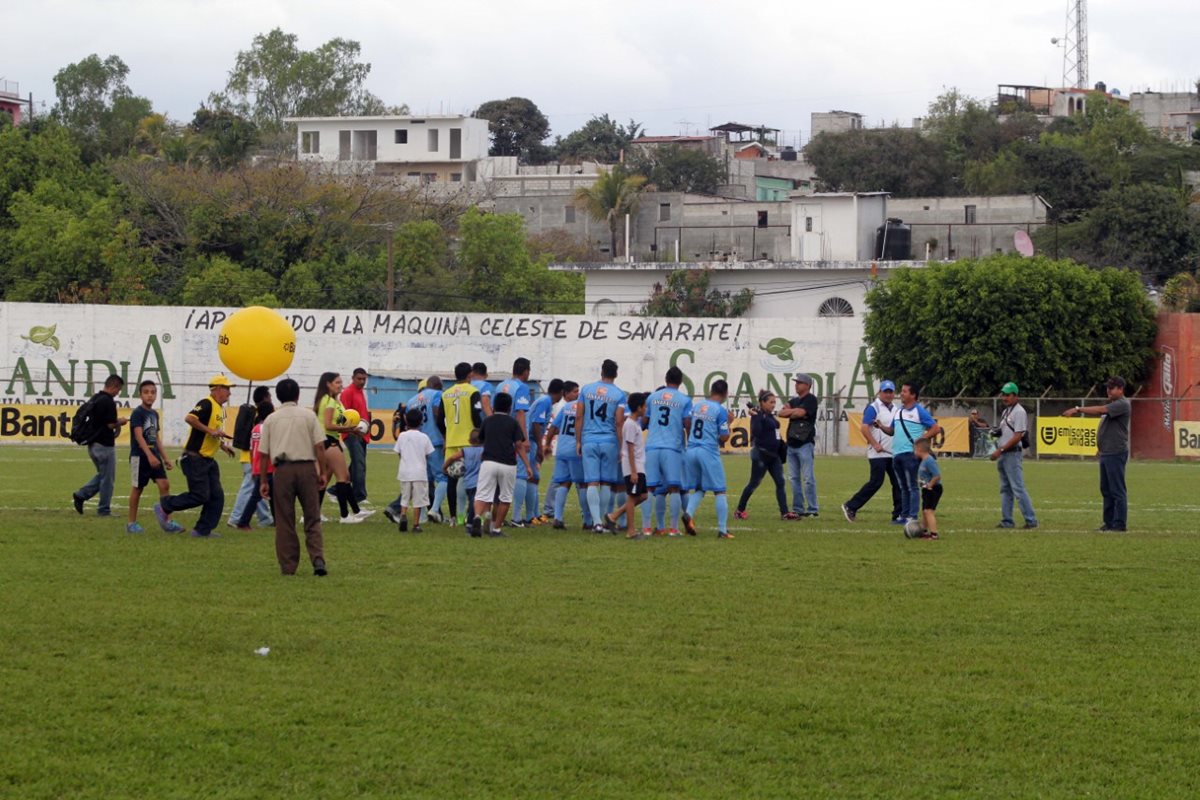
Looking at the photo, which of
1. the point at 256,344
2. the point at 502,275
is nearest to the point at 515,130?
the point at 502,275

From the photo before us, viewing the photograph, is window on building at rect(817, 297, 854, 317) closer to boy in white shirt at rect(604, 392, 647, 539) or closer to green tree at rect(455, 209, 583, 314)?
green tree at rect(455, 209, 583, 314)

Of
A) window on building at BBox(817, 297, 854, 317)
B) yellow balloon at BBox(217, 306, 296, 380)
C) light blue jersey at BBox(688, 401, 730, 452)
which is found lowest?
light blue jersey at BBox(688, 401, 730, 452)

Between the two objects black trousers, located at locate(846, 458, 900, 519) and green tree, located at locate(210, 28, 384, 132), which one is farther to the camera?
green tree, located at locate(210, 28, 384, 132)

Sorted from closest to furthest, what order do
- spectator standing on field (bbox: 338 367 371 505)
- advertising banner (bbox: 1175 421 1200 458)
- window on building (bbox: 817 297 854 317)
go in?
spectator standing on field (bbox: 338 367 371 505) → advertising banner (bbox: 1175 421 1200 458) → window on building (bbox: 817 297 854 317)

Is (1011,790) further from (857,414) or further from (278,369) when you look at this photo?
(857,414)

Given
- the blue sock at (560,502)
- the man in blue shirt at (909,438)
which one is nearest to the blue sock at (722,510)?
the blue sock at (560,502)

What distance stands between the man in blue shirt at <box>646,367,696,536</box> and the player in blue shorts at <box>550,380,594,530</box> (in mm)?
1052

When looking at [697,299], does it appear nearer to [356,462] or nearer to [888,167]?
[888,167]

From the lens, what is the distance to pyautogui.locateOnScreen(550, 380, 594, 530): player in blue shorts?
19.2 m

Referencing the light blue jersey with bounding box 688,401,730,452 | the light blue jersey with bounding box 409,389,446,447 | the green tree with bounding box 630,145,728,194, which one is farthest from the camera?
the green tree with bounding box 630,145,728,194

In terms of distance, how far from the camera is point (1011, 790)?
7539 mm

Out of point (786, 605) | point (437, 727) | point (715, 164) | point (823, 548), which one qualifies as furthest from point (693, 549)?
point (715, 164)

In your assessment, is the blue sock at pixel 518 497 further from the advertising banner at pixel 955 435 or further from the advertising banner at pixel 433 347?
the advertising banner at pixel 433 347

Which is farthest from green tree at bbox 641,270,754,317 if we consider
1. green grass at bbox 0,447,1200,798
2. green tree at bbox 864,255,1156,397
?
green grass at bbox 0,447,1200,798
